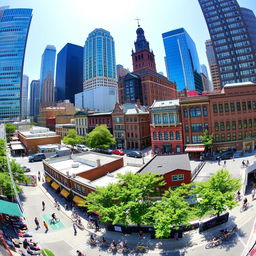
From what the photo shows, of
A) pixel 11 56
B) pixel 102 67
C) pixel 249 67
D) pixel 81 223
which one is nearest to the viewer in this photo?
pixel 81 223

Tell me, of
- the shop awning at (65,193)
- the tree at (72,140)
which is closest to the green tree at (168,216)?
the shop awning at (65,193)

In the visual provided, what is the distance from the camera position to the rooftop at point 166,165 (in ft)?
81.0

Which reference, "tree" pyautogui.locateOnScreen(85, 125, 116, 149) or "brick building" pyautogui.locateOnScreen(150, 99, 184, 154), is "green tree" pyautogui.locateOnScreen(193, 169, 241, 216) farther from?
"tree" pyautogui.locateOnScreen(85, 125, 116, 149)

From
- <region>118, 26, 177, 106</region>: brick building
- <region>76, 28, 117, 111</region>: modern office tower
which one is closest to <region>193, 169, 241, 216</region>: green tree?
<region>118, 26, 177, 106</region>: brick building

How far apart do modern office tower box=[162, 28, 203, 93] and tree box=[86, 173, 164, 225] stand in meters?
169

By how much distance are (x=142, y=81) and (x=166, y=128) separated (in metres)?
63.7

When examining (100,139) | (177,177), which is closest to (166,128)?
(100,139)

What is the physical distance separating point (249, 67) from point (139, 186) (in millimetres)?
93170

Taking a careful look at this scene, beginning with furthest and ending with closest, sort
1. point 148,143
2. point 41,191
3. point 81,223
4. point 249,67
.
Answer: point 249,67 < point 148,143 < point 41,191 < point 81,223

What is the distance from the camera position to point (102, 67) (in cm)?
18300

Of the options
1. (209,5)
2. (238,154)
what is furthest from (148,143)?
(209,5)

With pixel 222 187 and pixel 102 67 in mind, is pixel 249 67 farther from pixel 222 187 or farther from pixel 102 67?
pixel 102 67

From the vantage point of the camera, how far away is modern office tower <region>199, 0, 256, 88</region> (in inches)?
3305

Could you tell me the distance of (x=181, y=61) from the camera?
176m
